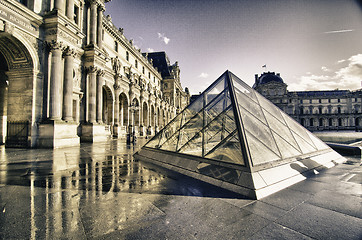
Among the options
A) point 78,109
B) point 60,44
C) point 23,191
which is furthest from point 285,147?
point 78,109

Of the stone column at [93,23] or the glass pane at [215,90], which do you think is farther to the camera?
the stone column at [93,23]

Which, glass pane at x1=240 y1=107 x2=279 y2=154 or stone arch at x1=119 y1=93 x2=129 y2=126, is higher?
stone arch at x1=119 y1=93 x2=129 y2=126

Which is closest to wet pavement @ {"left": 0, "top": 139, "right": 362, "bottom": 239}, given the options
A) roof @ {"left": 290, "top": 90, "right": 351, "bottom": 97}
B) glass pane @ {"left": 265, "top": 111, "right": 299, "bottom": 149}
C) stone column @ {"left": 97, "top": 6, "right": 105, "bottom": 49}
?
glass pane @ {"left": 265, "top": 111, "right": 299, "bottom": 149}

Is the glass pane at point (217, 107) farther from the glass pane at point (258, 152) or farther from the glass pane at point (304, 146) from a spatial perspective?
the glass pane at point (304, 146)

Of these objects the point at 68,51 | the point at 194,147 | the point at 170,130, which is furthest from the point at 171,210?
the point at 68,51

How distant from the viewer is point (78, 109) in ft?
51.7

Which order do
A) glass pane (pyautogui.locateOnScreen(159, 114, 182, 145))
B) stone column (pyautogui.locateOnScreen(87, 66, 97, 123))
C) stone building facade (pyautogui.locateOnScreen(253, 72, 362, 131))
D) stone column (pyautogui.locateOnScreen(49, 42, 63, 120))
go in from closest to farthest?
glass pane (pyautogui.locateOnScreen(159, 114, 182, 145)) < stone column (pyautogui.locateOnScreen(49, 42, 63, 120)) < stone column (pyautogui.locateOnScreen(87, 66, 97, 123)) < stone building facade (pyautogui.locateOnScreen(253, 72, 362, 131))

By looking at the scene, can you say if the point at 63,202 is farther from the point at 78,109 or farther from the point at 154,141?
the point at 78,109

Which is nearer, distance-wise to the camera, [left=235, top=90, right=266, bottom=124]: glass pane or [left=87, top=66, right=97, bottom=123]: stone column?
[left=235, top=90, right=266, bottom=124]: glass pane

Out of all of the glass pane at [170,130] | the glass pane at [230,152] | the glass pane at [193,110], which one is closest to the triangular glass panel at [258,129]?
the glass pane at [230,152]

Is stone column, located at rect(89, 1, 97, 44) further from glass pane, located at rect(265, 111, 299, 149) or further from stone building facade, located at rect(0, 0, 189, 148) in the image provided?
glass pane, located at rect(265, 111, 299, 149)

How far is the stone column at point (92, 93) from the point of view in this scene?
1627 cm

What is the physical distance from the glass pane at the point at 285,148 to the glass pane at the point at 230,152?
1.40m

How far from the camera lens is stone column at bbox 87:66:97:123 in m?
16.3
